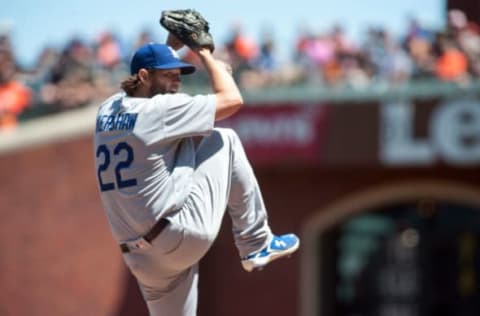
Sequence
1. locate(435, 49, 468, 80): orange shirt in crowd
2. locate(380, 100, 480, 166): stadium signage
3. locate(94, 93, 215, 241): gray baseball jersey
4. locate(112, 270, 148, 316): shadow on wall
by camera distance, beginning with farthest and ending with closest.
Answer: locate(112, 270, 148, 316): shadow on wall, locate(380, 100, 480, 166): stadium signage, locate(435, 49, 468, 80): orange shirt in crowd, locate(94, 93, 215, 241): gray baseball jersey

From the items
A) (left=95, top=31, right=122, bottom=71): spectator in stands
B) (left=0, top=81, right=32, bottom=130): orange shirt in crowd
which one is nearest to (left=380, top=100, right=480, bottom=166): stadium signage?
(left=95, top=31, right=122, bottom=71): spectator in stands

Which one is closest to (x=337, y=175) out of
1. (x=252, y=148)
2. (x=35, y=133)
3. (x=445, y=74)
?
(x=252, y=148)

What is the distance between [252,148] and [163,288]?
391 inches

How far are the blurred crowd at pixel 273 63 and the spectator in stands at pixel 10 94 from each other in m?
0.01

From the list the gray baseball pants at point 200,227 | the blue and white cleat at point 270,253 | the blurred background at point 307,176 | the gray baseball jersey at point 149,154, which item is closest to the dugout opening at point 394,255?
the blurred background at point 307,176

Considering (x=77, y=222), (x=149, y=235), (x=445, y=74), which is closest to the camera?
(x=149, y=235)

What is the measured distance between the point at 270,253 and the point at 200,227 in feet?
1.54

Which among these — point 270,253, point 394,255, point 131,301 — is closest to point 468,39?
point 394,255

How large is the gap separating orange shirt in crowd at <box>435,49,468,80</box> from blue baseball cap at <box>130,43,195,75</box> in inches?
337

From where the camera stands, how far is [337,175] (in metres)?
16.9

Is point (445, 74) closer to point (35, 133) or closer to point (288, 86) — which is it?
point (288, 86)

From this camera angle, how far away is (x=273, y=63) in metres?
15.8

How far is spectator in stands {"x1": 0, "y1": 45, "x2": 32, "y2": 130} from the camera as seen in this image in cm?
1731

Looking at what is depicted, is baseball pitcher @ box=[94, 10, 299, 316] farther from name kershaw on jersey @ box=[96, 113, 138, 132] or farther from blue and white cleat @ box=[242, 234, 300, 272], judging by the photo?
blue and white cleat @ box=[242, 234, 300, 272]
